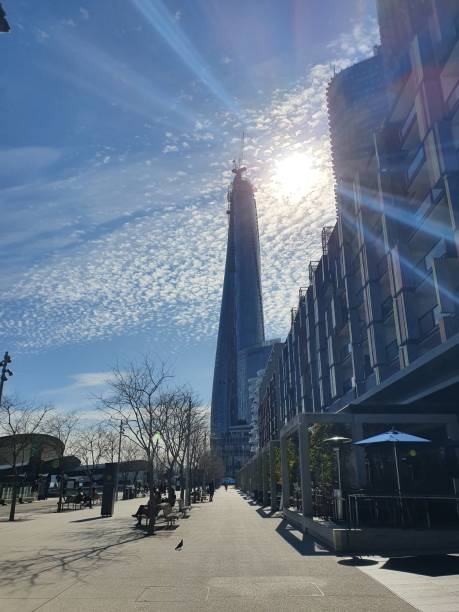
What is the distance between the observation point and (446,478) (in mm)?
16312

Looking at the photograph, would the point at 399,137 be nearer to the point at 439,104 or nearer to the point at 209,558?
the point at 439,104

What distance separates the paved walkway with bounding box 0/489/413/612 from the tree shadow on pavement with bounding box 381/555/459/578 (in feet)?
3.63

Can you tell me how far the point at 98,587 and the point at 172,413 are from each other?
3115cm

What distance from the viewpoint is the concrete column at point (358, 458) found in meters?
18.5

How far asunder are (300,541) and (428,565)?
550cm

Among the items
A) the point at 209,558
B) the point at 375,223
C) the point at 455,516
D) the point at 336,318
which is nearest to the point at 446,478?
the point at 455,516

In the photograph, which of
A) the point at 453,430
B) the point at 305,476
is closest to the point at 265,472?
the point at 453,430

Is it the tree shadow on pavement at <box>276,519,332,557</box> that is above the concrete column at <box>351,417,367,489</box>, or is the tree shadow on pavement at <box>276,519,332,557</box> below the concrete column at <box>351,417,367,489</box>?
below

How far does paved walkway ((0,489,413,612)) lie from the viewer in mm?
7680

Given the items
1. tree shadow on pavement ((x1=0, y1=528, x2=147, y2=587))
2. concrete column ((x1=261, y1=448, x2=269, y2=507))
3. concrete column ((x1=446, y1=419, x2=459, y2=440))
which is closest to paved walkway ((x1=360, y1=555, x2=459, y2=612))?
tree shadow on pavement ((x1=0, y1=528, x2=147, y2=587))

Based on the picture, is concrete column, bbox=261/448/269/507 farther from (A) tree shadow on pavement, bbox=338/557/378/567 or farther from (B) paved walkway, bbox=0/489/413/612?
(A) tree shadow on pavement, bbox=338/557/378/567

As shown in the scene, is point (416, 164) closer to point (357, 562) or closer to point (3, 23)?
point (357, 562)

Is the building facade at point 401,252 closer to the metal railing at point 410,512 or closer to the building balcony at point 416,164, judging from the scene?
the building balcony at point 416,164

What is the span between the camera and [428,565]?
1045 cm
